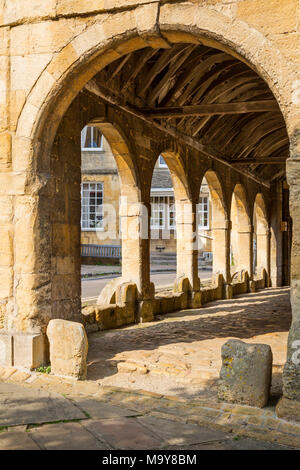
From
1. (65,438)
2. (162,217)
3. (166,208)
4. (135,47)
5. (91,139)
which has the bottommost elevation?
(65,438)

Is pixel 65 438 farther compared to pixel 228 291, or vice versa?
pixel 228 291

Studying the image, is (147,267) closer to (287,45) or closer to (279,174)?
(287,45)

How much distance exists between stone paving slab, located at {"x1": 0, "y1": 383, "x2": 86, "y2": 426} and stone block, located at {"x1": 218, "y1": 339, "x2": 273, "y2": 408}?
1203mm

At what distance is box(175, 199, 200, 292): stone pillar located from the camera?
11.7 metres

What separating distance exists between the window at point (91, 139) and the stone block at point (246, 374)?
71.5 ft

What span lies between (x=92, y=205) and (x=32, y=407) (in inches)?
851

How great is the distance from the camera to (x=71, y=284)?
6738 mm

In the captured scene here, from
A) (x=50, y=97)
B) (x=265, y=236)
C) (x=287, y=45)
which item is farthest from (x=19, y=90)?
(x=265, y=236)

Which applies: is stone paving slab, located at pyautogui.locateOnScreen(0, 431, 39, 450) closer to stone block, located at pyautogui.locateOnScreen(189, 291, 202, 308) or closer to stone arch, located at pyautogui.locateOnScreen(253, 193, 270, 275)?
stone block, located at pyautogui.locateOnScreen(189, 291, 202, 308)

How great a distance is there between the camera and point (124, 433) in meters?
3.79

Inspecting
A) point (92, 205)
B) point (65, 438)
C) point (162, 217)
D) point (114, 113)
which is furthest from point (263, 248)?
point (65, 438)

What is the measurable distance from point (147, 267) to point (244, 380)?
212 inches

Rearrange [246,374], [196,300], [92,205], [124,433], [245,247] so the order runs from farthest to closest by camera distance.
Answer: [92,205], [245,247], [196,300], [246,374], [124,433]

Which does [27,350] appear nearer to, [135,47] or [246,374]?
[246,374]
